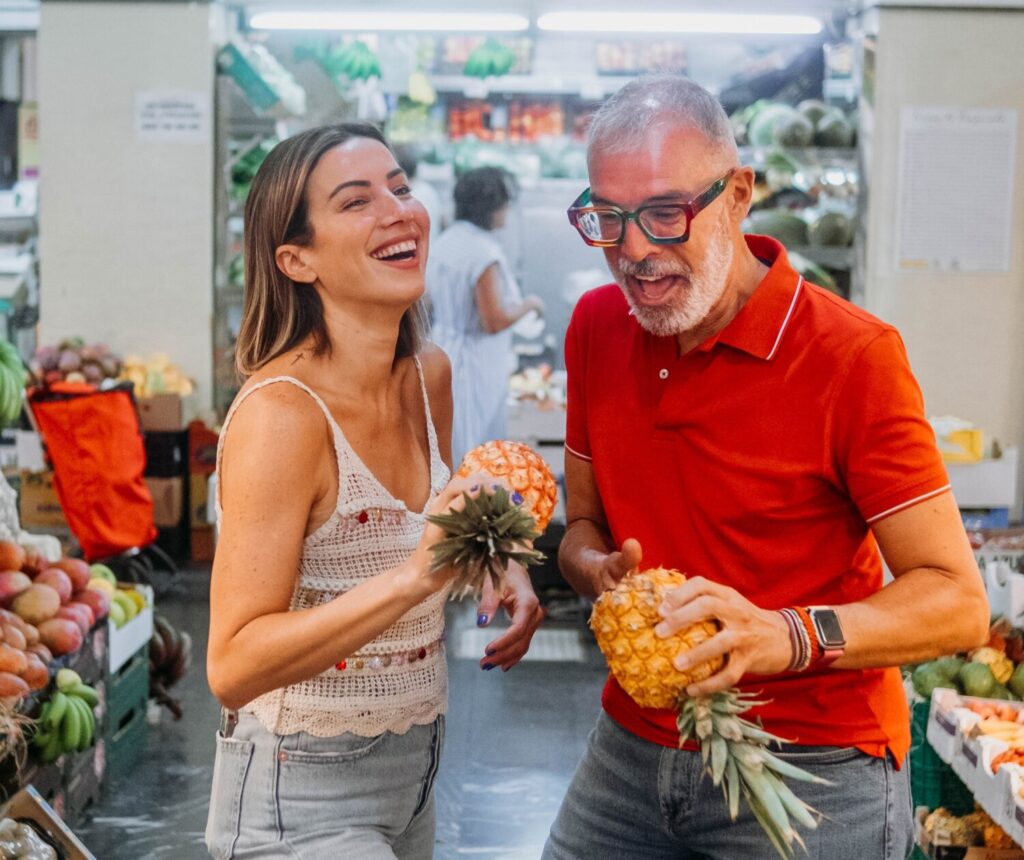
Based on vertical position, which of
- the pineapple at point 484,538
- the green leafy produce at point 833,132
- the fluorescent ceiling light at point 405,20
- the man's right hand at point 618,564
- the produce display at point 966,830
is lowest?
the produce display at point 966,830

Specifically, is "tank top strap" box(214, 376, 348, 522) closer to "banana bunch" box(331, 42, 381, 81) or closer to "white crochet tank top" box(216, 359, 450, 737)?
"white crochet tank top" box(216, 359, 450, 737)

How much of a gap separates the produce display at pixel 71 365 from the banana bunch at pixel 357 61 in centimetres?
247

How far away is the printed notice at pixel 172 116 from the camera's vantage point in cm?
820

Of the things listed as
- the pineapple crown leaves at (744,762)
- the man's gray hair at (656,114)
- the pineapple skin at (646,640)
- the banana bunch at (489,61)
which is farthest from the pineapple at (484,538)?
the banana bunch at (489,61)

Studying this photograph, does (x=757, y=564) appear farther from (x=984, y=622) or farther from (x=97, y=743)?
(x=97, y=743)

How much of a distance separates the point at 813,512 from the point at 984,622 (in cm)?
30

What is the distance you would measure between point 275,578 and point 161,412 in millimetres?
6157

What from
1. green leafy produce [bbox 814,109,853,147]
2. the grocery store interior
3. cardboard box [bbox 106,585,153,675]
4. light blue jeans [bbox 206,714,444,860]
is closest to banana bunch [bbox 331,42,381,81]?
the grocery store interior

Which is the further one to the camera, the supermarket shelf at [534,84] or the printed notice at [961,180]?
the supermarket shelf at [534,84]

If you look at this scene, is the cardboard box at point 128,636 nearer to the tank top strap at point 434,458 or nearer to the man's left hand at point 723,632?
the tank top strap at point 434,458

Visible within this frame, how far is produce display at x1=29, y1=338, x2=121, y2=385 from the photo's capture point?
7.51 metres

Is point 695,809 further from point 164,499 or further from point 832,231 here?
point 164,499

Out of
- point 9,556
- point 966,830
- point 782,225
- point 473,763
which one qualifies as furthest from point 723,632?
point 782,225

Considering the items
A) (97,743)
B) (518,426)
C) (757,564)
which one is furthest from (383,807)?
(518,426)
